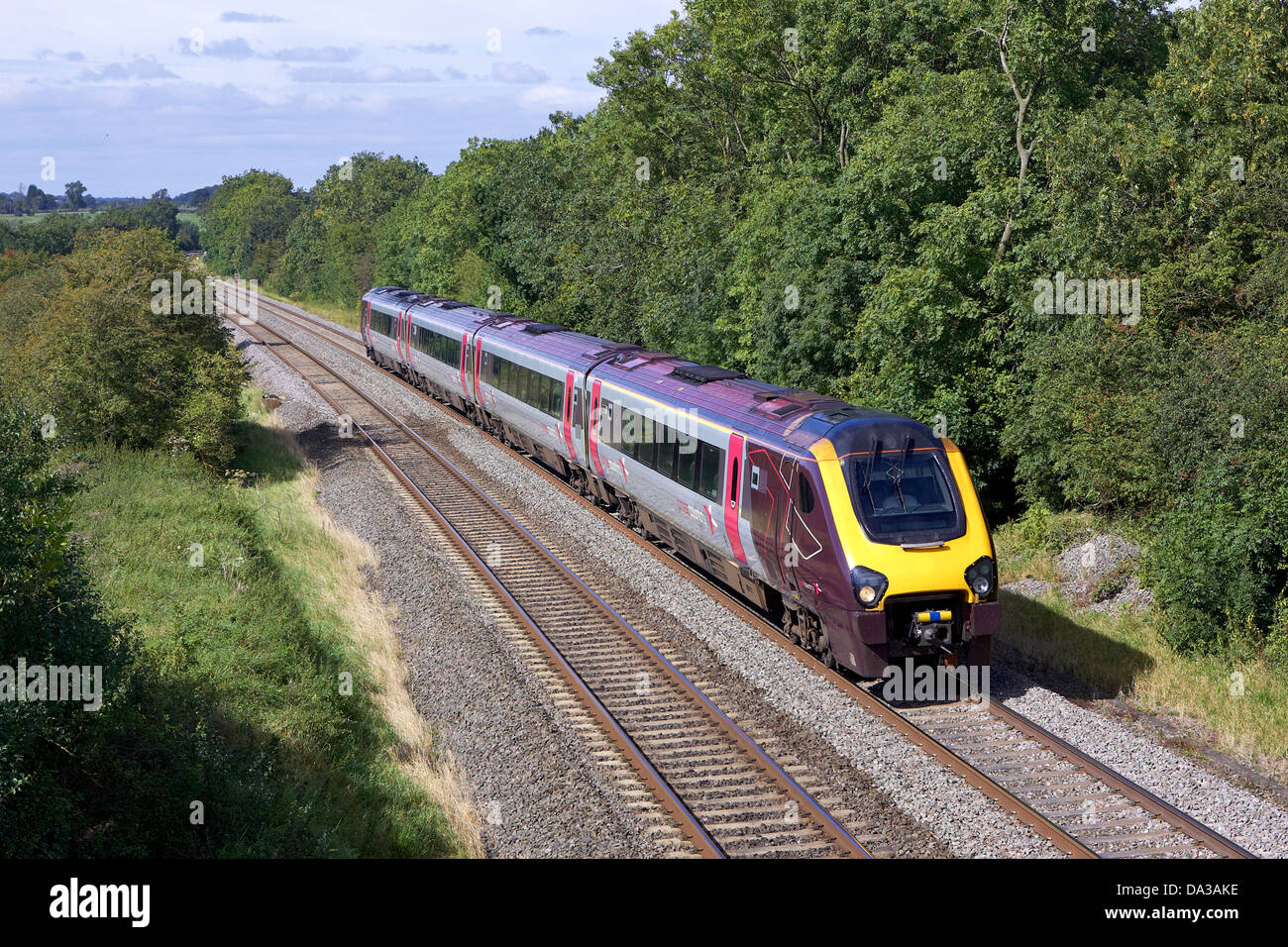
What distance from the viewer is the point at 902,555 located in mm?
12297

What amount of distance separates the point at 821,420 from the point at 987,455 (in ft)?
36.4

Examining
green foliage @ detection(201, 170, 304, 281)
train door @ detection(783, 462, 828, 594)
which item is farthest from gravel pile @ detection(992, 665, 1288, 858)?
green foliage @ detection(201, 170, 304, 281)

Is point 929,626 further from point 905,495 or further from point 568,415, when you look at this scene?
point 568,415

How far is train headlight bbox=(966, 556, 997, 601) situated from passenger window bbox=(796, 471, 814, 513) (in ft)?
6.30

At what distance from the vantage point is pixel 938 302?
2211 centimetres

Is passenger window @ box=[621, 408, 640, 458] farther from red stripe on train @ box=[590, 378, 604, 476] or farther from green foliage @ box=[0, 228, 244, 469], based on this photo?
green foliage @ box=[0, 228, 244, 469]

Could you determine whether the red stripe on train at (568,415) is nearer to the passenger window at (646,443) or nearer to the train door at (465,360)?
the passenger window at (646,443)

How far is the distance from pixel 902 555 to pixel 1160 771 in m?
3.34

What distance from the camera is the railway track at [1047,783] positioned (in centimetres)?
943

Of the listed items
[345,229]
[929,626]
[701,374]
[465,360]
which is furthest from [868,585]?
[345,229]

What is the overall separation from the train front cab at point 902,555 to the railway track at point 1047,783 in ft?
2.37

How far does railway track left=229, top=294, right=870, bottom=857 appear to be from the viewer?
32.4ft
